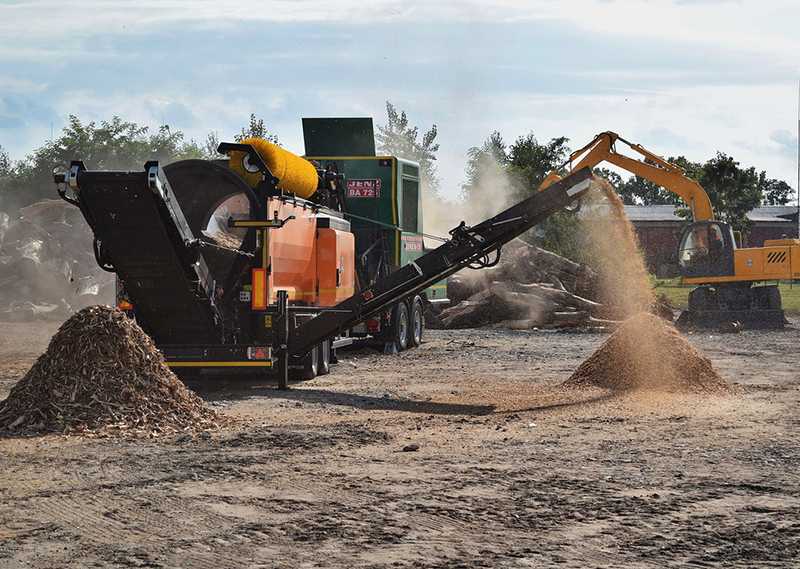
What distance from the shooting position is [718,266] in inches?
1160

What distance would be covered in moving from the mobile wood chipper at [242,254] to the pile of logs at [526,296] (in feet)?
40.3

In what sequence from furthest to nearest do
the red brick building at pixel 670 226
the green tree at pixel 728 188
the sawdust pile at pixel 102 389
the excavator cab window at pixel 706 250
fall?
the red brick building at pixel 670 226, the green tree at pixel 728 188, the excavator cab window at pixel 706 250, the sawdust pile at pixel 102 389


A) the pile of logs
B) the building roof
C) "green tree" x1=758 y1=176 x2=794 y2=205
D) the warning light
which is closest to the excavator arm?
the pile of logs

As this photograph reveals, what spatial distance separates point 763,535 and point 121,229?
29.3 ft

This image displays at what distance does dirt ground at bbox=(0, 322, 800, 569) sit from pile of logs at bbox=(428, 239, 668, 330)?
1366 cm

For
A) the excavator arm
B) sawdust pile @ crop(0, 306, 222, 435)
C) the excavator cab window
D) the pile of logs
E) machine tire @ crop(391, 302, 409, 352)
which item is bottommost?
sawdust pile @ crop(0, 306, 222, 435)

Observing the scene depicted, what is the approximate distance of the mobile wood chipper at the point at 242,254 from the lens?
13773 mm

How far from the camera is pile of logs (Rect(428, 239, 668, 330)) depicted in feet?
94.6

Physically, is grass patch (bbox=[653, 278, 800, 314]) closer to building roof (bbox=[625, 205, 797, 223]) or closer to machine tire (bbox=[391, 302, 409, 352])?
machine tire (bbox=[391, 302, 409, 352])

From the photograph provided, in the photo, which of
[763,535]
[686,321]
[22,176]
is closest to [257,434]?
[763,535]

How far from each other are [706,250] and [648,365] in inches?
600

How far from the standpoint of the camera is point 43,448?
10.6 metres

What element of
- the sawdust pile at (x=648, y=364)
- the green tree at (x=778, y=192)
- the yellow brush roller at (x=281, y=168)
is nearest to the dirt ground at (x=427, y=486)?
the sawdust pile at (x=648, y=364)

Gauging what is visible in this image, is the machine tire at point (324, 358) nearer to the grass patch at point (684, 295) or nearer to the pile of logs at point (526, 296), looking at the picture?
the pile of logs at point (526, 296)
